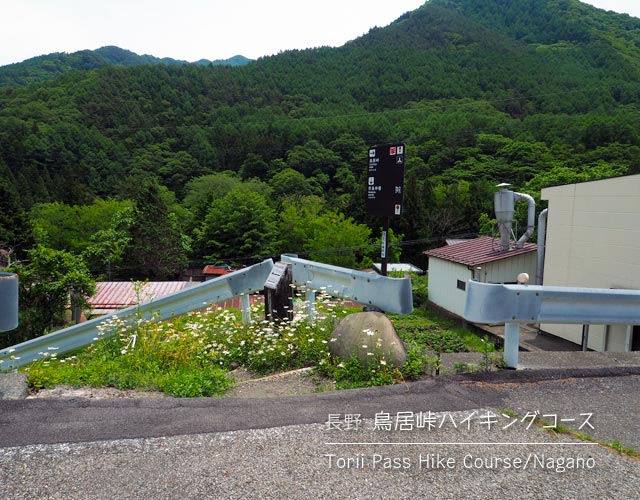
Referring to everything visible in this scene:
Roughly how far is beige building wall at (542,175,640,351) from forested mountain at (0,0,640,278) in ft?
81.2

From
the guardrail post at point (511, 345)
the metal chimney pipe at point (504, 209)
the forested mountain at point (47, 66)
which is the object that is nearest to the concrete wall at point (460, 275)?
the metal chimney pipe at point (504, 209)

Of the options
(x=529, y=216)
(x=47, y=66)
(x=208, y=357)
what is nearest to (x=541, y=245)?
(x=529, y=216)

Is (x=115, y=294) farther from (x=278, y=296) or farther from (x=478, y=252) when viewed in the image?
(x=278, y=296)

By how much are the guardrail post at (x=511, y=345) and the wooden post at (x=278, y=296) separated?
209 centimetres

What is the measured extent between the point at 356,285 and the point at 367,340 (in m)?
0.79

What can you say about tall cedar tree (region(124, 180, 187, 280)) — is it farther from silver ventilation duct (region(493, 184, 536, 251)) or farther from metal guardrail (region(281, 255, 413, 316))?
metal guardrail (region(281, 255, 413, 316))

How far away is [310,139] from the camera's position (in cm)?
7575

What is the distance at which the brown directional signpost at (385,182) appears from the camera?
14.0ft

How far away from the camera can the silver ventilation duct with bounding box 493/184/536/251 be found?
1697 centimetres

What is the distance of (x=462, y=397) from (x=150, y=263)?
40.0m

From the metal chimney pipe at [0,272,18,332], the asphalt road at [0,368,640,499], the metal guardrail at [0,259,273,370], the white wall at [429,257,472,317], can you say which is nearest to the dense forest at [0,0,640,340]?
the white wall at [429,257,472,317]

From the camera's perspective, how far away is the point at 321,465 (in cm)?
226

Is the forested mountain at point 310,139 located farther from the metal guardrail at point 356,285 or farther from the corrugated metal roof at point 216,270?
the metal guardrail at point 356,285

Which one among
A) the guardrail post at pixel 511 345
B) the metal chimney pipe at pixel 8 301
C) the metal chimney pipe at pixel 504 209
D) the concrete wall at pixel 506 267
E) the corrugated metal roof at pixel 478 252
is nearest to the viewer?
the metal chimney pipe at pixel 8 301
